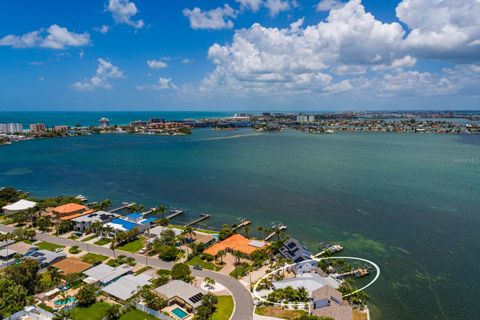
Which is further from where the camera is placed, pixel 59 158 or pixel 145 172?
pixel 59 158

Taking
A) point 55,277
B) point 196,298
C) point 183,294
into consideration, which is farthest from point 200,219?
point 55,277

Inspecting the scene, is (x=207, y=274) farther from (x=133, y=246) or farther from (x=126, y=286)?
(x=133, y=246)

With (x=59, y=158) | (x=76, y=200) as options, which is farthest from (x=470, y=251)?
(x=59, y=158)

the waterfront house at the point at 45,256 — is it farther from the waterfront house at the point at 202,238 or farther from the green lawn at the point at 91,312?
the waterfront house at the point at 202,238

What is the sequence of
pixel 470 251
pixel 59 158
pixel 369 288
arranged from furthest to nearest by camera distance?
pixel 59 158
pixel 470 251
pixel 369 288

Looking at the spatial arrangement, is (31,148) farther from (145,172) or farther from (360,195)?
(360,195)

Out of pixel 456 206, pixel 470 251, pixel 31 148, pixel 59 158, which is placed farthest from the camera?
pixel 31 148
